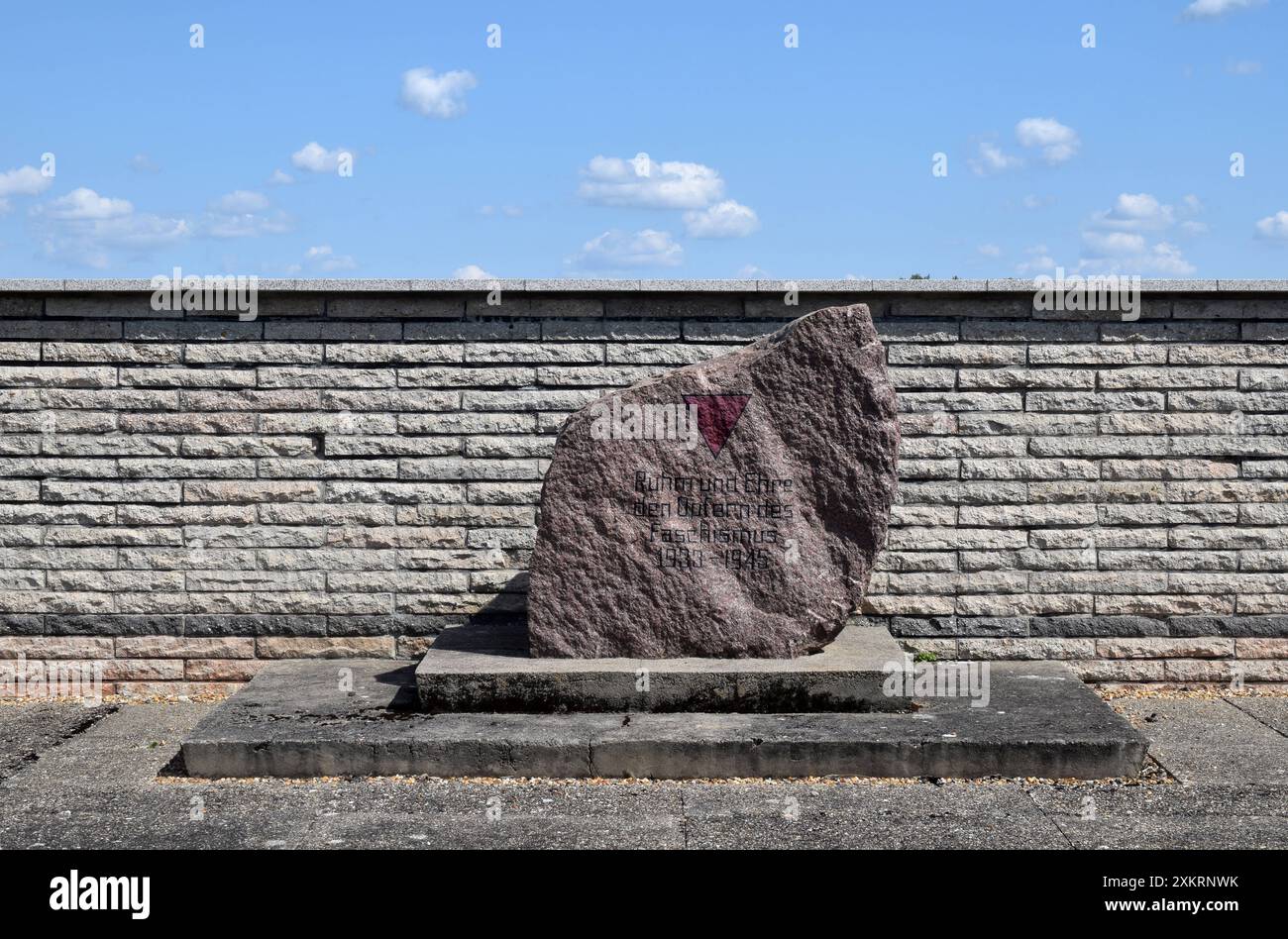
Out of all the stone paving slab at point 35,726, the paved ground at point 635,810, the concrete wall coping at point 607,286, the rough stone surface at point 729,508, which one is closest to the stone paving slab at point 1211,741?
the paved ground at point 635,810

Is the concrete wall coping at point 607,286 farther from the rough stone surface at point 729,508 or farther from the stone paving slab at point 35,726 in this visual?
the stone paving slab at point 35,726

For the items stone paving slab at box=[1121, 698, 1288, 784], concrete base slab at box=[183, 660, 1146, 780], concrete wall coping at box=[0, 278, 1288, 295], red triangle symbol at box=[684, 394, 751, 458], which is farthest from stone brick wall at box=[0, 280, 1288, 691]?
concrete base slab at box=[183, 660, 1146, 780]

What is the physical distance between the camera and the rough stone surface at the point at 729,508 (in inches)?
288

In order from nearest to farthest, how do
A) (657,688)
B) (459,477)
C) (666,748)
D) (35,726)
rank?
(666,748) < (657,688) < (35,726) < (459,477)

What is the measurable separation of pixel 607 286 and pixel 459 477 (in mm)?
1539

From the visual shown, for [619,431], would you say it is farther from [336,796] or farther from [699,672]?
[336,796]

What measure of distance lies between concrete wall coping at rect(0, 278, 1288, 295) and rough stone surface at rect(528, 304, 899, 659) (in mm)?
1265

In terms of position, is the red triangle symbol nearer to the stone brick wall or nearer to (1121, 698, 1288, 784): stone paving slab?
the stone brick wall

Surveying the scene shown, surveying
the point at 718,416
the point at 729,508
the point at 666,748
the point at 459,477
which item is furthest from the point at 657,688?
the point at 459,477

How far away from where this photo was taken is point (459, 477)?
28.4 ft

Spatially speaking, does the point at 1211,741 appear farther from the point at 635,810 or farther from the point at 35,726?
the point at 35,726

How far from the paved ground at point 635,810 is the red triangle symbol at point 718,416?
1.88 metres

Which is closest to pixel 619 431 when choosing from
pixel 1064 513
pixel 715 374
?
pixel 715 374

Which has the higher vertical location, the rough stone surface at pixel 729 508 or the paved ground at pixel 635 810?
the rough stone surface at pixel 729 508
